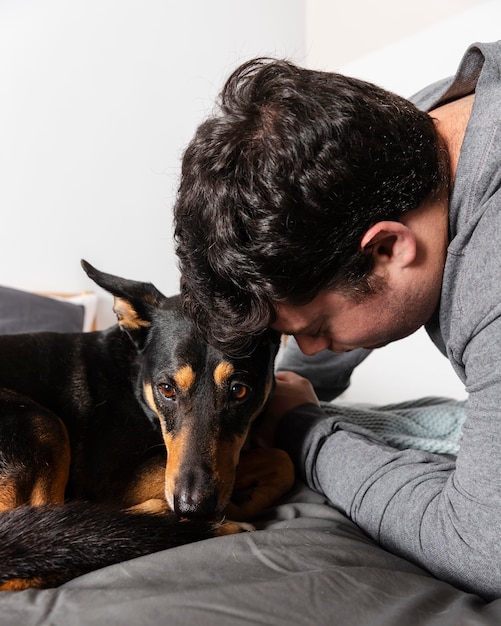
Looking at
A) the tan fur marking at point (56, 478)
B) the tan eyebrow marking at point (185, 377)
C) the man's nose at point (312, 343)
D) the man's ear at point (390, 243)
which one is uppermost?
the man's ear at point (390, 243)

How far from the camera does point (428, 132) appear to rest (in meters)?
1.32

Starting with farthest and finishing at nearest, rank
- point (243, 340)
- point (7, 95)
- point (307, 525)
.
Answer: point (7, 95)
point (243, 340)
point (307, 525)

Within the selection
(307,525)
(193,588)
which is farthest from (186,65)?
(193,588)

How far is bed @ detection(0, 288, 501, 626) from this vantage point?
34.3 inches

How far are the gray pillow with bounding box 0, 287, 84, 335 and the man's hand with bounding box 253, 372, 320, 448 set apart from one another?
1.21 meters

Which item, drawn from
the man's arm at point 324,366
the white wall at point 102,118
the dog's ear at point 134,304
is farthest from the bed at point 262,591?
the white wall at point 102,118

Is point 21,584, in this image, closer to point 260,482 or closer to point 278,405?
point 260,482

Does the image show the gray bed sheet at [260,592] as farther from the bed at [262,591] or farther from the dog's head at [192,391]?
the dog's head at [192,391]

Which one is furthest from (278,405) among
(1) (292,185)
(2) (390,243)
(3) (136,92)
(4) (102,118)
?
(3) (136,92)

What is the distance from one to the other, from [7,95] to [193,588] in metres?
3.14

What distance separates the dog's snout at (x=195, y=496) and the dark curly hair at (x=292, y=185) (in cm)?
41

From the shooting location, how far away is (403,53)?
3.75m

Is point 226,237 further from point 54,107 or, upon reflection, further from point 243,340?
point 54,107

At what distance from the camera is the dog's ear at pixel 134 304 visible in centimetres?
174
